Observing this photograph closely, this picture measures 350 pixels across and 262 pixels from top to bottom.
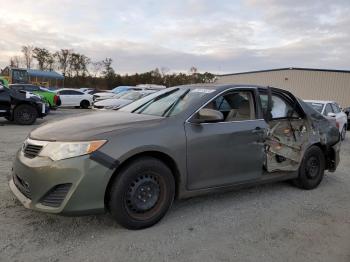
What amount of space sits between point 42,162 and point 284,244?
8.17 feet

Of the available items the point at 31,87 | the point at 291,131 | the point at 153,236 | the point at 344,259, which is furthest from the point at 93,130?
the point at 31,87

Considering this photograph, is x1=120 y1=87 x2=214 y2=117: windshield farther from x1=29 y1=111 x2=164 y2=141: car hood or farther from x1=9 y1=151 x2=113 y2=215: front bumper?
x1=9 y1=151 x2=113 y2=215: front bumper

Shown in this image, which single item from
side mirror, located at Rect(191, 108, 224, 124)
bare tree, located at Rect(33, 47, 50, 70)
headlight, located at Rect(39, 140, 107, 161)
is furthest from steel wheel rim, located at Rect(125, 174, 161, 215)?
bare tree, located at Rect(33, 47, 50, 70)

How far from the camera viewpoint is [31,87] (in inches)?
793

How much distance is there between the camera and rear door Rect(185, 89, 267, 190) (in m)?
4.16

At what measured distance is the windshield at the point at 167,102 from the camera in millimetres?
4410

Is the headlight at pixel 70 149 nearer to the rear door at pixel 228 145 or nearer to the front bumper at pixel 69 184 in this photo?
the front bumper at pixel 69 184

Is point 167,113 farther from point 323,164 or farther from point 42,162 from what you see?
point 323,164

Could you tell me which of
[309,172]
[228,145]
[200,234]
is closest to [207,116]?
[228,145]

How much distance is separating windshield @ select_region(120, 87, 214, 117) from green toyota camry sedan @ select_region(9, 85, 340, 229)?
0.7 inches

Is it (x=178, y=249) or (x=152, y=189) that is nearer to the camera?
(x=178, y=249)

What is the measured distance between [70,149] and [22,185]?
0.73 meters

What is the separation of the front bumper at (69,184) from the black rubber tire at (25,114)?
1015 centimetres

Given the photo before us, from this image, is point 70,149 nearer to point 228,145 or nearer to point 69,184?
point 69,184
